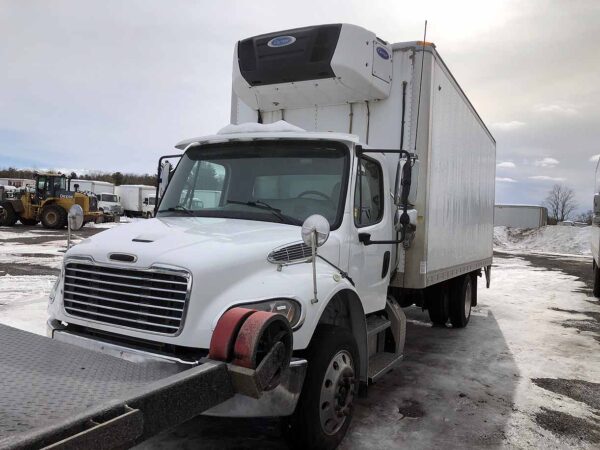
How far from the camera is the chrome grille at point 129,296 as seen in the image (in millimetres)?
2947

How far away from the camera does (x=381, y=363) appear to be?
181 inches

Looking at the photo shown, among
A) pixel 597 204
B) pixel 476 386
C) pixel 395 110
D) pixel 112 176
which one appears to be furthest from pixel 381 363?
pixel 112 176

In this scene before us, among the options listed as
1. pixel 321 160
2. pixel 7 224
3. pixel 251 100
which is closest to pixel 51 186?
pixel 7 224

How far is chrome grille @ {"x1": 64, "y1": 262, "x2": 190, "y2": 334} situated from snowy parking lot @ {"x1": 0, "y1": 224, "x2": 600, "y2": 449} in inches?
49.2

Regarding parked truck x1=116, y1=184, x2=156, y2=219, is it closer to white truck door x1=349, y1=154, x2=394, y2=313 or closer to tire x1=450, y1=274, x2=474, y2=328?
tire x1=450, y1=274, x2=474, y2=328

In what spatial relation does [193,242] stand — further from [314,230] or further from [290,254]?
[314,230]

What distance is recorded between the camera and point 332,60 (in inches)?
195

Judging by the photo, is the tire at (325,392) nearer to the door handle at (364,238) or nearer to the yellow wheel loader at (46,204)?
the door handle at (364,238)

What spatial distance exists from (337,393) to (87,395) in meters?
1.88

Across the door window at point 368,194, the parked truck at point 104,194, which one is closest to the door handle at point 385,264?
the door window at point 368,194

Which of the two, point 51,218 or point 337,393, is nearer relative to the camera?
point 337,393

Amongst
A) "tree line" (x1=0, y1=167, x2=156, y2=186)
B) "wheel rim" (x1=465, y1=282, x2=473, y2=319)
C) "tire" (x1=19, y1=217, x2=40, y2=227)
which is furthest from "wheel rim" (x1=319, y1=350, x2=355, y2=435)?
"tree line" (x1=0, y1=167, x2=156, y2=186)

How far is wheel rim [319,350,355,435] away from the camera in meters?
3.41

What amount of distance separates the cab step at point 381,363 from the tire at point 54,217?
85.3ft
